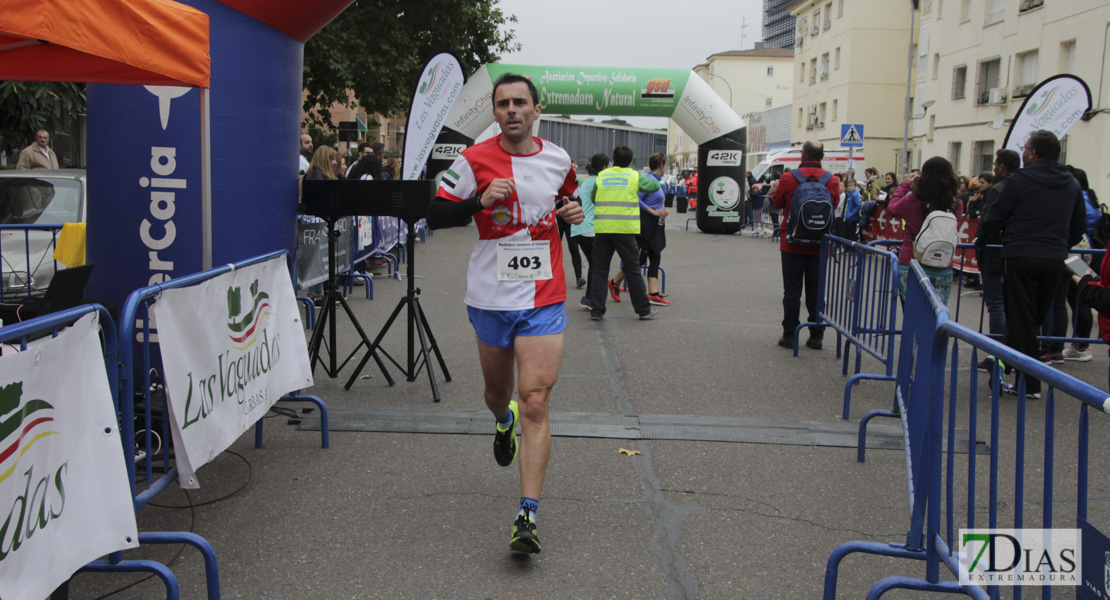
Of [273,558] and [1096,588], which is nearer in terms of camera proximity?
[1096,588]

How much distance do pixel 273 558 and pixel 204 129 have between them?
2419mm

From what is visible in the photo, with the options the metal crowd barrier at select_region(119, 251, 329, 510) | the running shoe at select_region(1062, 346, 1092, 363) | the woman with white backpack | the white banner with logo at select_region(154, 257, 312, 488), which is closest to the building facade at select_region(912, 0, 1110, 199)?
the running shoe at select_region(1062, 346, 1092, 363)

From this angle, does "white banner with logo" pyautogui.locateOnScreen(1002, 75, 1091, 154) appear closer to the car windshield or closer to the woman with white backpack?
the woman with white backpack

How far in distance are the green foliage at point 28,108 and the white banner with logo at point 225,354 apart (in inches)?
457

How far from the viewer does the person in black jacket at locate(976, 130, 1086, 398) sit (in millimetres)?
6703

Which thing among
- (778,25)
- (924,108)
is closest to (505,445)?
(924,108)

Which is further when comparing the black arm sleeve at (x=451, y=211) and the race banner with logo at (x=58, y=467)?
the black arm sleeve at (x=451, y=211)

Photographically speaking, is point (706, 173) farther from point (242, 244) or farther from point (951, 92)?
point (242, 244)

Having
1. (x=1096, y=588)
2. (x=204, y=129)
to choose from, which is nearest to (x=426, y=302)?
(x=204, y=129)

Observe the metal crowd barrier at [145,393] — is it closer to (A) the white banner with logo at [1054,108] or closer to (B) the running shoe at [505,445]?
(B) the running shoe at [505,445]

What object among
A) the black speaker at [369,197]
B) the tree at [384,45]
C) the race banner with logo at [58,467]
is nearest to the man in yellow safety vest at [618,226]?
the black speaker at [369,197]

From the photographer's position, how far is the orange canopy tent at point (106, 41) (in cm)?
385

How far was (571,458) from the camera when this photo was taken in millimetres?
5301

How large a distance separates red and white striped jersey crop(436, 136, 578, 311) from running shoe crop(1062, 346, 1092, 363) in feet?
21.0
